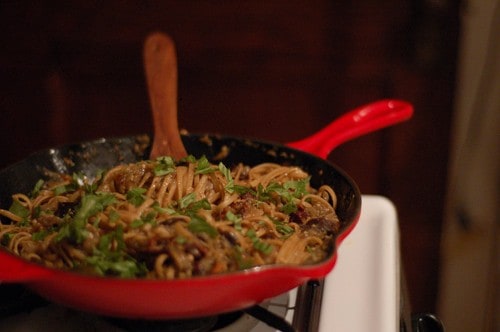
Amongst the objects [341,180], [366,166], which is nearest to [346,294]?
[341,180]

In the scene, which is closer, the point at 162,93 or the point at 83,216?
the point at 83,216

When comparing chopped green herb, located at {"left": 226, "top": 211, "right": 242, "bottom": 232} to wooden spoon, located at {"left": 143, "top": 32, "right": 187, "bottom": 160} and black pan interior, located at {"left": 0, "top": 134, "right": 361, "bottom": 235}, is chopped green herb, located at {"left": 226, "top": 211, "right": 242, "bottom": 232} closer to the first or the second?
black pan interior, located at {"left": 0, "top": 134, "right": 361, "bottom": 235}

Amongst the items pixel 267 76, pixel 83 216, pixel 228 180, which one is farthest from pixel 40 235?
pixel 267 76

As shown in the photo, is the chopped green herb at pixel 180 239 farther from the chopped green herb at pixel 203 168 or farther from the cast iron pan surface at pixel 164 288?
the chopped green herb at pixel 203 168

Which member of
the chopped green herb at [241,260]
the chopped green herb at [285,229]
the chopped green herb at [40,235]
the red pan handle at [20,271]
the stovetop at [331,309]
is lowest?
the stovetop at [331,309]

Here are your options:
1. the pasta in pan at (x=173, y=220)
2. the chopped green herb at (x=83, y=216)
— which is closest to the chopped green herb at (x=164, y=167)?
the pasta in pan at (x=173, y=220)

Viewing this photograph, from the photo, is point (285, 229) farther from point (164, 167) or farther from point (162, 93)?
point (162, 93)
